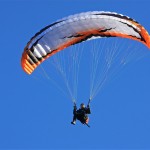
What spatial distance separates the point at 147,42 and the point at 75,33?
257 cm

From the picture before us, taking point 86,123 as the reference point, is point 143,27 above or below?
above

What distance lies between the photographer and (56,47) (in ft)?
130

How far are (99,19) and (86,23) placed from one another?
48cm

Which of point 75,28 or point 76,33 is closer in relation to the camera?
point 75,28

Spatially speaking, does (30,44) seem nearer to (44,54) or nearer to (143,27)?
(44,54)

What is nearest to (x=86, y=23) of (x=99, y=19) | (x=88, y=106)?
(x=99, y=19)

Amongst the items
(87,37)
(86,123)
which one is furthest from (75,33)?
(86,123)

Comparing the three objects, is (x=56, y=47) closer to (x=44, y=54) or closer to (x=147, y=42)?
(x=44, y=54)

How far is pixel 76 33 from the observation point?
3959 centimetres

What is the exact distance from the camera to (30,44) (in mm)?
39406

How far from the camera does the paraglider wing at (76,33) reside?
39.0 m

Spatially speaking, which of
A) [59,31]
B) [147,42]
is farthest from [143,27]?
[59,31]

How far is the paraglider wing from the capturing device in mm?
38969

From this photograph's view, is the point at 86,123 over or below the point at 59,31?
below
